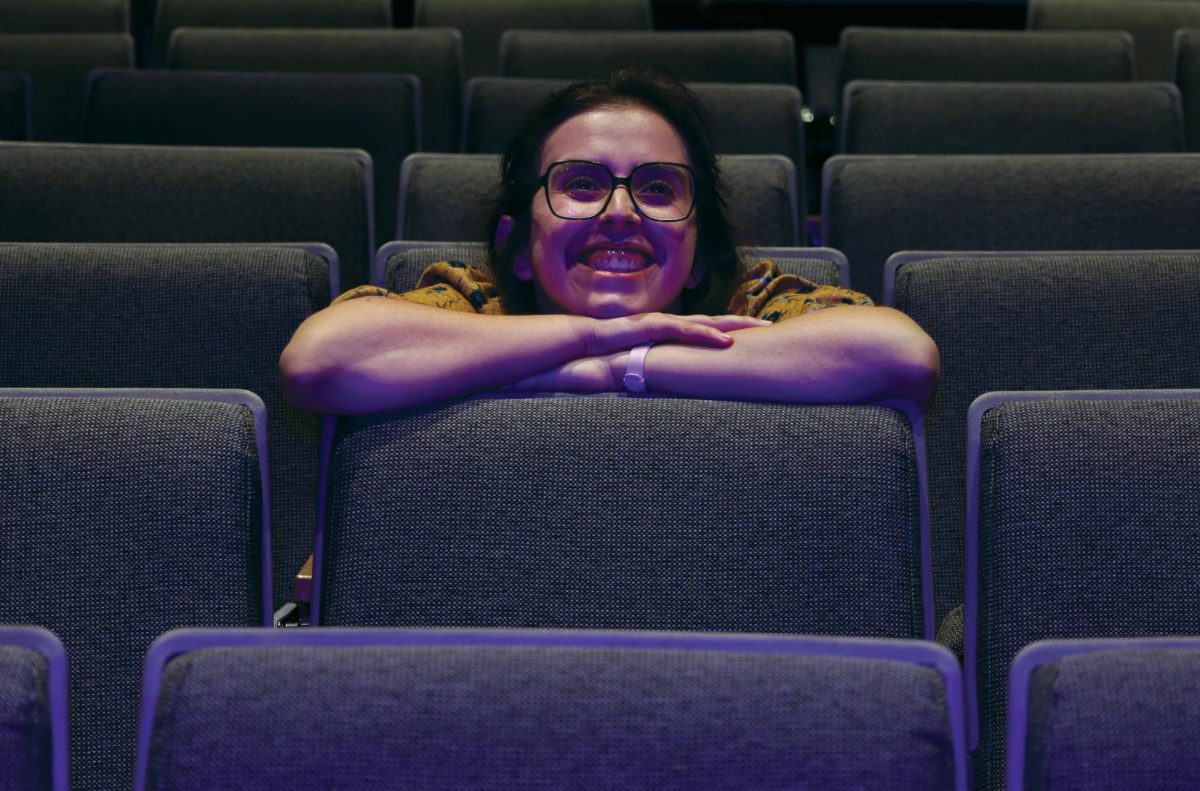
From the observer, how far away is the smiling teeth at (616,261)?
1.11 meters

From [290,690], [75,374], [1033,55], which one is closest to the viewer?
[290,690]

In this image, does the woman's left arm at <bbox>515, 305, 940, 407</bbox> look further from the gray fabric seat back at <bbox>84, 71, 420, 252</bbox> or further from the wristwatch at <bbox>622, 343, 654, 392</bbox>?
the gray fabric seat back at <bbox>84, 71, 420, 252</bbox>

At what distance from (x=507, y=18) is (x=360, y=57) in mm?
483

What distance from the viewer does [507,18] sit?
8.22ft

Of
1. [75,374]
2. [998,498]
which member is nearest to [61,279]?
[75,374]

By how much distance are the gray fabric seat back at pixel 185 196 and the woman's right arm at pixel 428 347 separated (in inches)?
18.6

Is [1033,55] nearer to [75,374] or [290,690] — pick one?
[75,374]

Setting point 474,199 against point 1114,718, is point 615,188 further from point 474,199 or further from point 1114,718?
point 1114,718

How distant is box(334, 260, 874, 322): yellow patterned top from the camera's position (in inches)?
42.8

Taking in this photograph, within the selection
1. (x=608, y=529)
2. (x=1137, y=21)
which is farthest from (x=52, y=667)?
(x=1137, y=21)

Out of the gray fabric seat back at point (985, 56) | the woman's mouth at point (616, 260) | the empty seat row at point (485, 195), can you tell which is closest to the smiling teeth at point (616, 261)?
the woman's mouth at point (616, 260)

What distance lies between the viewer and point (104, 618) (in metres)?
0.81

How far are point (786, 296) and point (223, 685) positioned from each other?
658 millimetres

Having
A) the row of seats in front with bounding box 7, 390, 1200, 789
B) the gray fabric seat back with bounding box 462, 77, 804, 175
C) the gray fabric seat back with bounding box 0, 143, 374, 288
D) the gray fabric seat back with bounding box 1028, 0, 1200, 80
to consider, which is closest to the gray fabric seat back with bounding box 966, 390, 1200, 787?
the row of seats in front with bounding box 7, 390, 1200, 789
